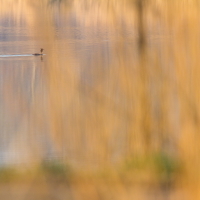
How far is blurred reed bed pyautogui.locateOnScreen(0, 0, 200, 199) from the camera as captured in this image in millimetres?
750

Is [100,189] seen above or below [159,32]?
below

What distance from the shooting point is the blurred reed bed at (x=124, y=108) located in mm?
750

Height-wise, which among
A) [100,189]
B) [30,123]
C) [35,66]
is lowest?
[100,189]

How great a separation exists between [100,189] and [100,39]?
1.64 ft

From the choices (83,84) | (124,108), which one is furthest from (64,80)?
(124,108)

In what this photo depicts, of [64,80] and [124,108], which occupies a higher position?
[64,80]

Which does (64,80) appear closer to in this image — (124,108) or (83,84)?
(83,84)

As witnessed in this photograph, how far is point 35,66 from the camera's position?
2.50 feet

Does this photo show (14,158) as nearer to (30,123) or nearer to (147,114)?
(30,123)

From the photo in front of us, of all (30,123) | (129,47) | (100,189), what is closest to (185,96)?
(129,47)

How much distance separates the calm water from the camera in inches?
29.7

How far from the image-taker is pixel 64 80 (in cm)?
77

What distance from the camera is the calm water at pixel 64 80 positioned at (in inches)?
29.7

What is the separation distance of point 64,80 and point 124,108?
0.73 ft
